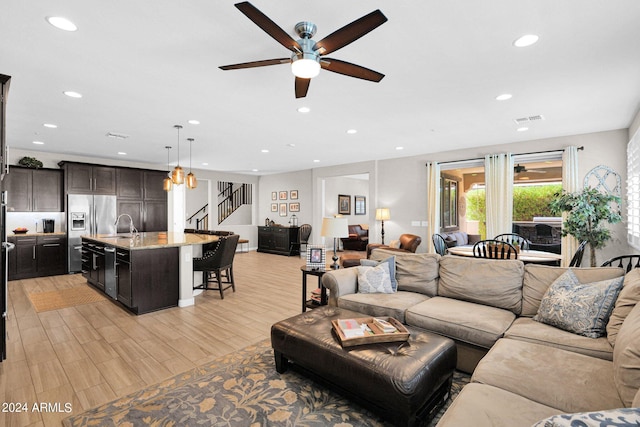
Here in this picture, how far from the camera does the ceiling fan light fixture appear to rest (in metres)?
1.98

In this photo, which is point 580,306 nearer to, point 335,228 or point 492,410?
point 492,410

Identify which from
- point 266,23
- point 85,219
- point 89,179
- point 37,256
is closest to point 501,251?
point 266,23

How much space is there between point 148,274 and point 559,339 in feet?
14.3

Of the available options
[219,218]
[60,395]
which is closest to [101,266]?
[60,395]

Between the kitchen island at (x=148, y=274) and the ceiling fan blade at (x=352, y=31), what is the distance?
3.26 meters

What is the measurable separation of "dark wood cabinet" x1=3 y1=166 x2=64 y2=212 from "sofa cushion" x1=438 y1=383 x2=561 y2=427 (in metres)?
8.03

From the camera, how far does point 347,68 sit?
2195mm

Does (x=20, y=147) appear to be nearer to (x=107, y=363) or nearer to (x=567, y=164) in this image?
(x=107, y=363)

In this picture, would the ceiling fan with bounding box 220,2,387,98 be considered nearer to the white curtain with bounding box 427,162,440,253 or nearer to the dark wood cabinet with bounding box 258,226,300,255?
the white curtain with bounding box 427,162,440,253

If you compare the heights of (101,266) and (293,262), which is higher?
(101,266)

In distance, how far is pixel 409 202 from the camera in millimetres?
7215

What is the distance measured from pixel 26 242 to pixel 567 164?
394 inches

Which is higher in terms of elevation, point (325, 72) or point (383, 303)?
point (325, 72)

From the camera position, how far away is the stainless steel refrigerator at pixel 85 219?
6.38 m
